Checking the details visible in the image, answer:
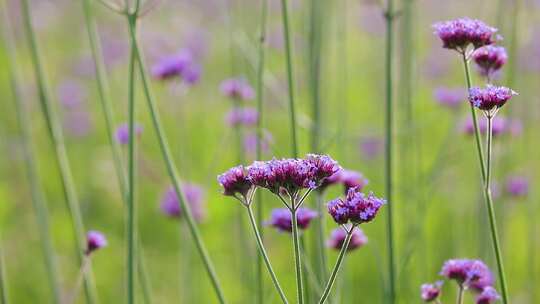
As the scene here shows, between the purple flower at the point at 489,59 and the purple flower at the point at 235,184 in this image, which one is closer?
the purple flower at the point at 235,184

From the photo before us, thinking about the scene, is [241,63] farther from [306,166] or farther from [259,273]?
[306,166]

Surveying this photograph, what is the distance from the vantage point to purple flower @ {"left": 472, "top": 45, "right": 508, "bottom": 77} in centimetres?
113

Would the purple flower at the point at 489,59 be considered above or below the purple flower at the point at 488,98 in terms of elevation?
Result: above

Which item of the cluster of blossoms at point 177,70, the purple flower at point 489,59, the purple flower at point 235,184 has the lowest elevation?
the purple flower at point 235,184

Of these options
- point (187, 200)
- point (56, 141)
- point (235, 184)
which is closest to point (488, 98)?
point (235, 184)

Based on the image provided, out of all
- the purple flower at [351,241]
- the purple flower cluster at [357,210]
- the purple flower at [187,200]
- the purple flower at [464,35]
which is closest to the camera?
the purple flower cluster at [357,210]

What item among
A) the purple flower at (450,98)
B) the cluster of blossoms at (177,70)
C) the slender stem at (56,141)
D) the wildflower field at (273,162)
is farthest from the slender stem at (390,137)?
the purple flower at (450,98)

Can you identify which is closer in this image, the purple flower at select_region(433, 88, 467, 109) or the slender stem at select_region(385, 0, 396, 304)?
the slender stem at select_region(385, 0, 396, 304)

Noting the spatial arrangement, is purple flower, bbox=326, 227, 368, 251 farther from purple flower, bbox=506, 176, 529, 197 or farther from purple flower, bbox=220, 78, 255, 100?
purple flower, bbox=506, 176, 529, 197

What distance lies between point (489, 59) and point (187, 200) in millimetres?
1097

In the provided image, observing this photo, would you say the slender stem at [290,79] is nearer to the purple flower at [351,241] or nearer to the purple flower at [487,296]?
the purple flower at [351,241]

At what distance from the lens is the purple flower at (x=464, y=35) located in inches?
40.9

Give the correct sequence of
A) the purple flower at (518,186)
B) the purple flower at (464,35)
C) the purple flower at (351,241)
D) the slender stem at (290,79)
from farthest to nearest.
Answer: the purple flower at (518,186), the purple flower at (351,241), the slender stem at (290,79), the purple flower at (464,35)

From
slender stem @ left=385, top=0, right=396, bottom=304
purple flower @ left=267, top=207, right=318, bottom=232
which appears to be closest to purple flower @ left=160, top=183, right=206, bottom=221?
purple flower @ left=267, top=207, right=318, bottom=232
